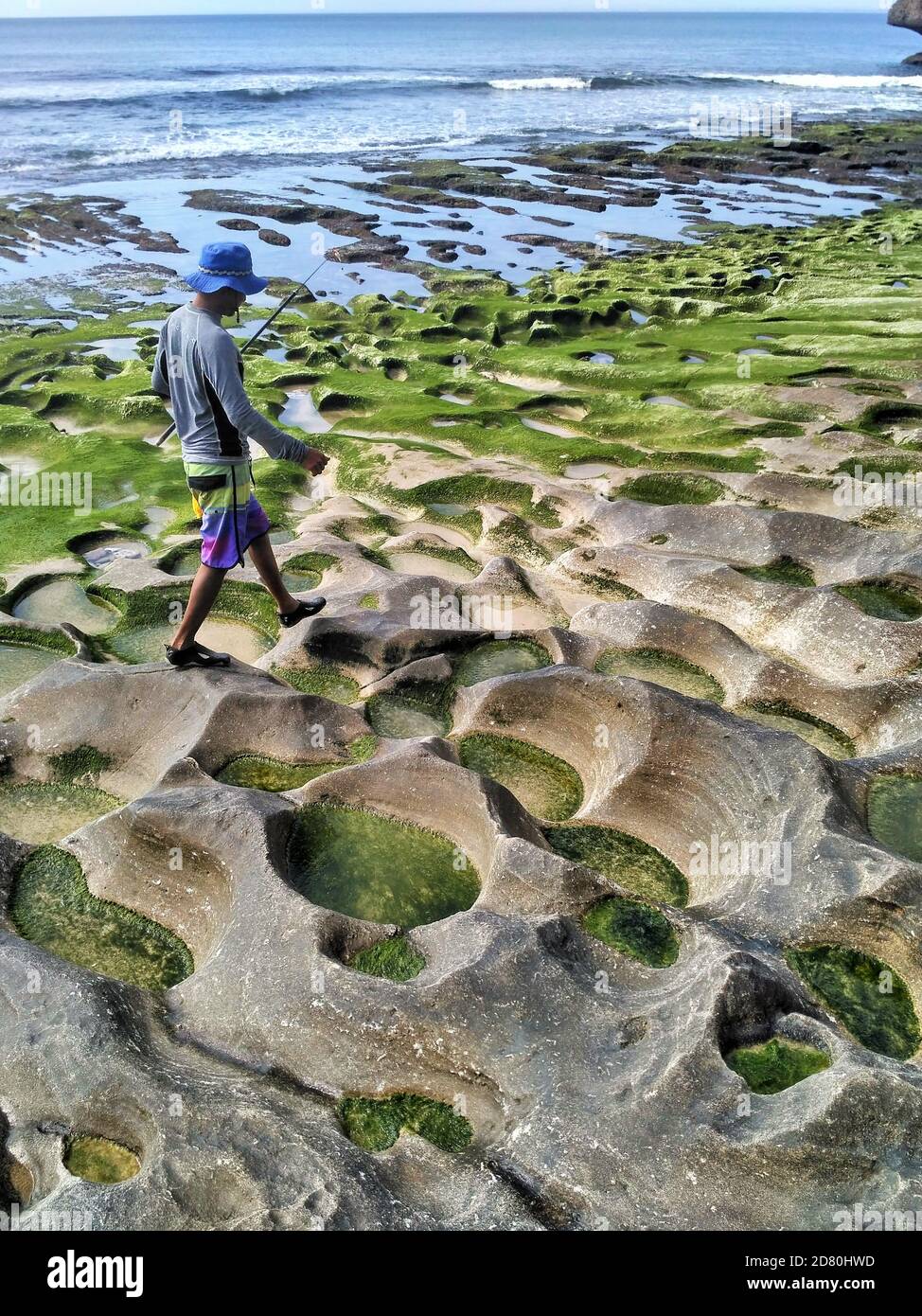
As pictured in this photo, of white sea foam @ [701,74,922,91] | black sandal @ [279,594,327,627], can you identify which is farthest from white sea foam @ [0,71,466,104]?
black sandal @ [279,594,327,627]

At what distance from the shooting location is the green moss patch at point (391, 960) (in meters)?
5.65

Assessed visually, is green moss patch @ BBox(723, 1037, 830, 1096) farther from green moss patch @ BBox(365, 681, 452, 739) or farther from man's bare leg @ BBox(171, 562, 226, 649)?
man's bare leg @ BBox(171, 562, 226, 649)

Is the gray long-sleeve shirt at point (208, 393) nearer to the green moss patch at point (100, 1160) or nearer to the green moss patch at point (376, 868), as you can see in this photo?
the green moss patch at point (376, 868)

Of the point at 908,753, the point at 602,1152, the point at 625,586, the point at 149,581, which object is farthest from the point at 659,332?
the point at 602,1152

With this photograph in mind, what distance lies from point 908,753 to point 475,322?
17524 millimetres

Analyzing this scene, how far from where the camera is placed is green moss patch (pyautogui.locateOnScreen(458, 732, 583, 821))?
776cm

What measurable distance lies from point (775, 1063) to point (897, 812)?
2.70 m

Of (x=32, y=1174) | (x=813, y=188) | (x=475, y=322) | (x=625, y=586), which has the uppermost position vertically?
(x=813, y=188)

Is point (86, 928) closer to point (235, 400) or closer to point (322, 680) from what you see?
point (322, 680)

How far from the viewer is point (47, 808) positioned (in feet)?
24.8

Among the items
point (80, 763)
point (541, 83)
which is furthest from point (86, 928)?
point (541, 83)
